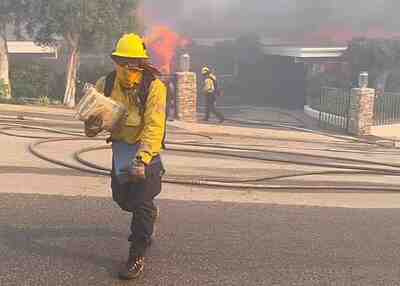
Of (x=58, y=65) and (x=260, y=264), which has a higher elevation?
(x=58, y=65)

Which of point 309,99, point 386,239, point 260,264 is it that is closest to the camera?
point 260,264

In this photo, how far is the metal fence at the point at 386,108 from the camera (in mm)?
21250

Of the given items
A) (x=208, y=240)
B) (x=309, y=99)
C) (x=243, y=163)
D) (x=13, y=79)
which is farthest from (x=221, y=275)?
(x=309, y=99)

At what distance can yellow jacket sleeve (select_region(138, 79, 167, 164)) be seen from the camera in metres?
3.72

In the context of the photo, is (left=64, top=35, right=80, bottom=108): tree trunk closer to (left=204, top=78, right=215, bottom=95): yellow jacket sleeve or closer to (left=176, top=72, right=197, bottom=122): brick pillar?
(left=176, top=72, right=197, bottom=122): brick pillar

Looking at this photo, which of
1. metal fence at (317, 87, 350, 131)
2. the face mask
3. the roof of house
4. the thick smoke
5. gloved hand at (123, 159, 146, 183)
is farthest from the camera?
the thick smoke

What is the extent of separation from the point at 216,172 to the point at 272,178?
0.87 meters

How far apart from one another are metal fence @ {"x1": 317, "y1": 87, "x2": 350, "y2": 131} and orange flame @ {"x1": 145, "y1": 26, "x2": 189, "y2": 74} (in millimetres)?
9697

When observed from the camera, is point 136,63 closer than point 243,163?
Yes

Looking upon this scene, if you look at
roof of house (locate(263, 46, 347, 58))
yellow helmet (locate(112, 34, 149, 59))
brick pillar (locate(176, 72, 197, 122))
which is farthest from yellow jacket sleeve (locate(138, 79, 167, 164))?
roof of house (locate(263, 46, 347, 58))

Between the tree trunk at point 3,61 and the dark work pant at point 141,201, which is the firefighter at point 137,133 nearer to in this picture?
the dark work pant at point 141,201

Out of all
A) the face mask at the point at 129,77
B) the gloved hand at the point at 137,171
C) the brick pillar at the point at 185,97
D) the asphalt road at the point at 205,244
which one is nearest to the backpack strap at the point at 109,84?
the face mask at the point at 129,77

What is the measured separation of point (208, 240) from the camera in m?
4.62

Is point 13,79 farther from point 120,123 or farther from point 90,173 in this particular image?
point 120,123
